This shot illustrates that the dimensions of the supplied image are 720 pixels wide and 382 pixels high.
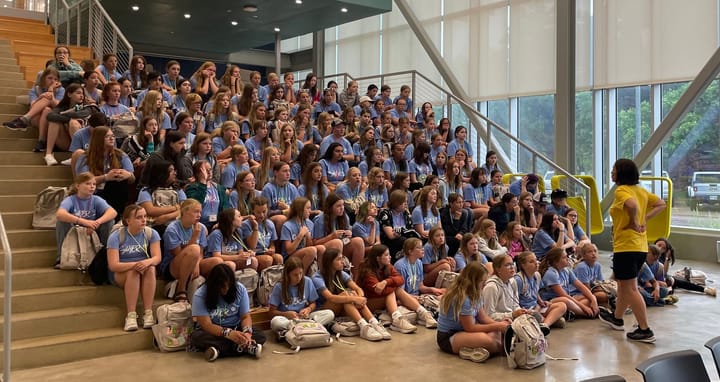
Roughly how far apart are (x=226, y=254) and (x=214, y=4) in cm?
932

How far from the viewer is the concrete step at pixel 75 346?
489cm

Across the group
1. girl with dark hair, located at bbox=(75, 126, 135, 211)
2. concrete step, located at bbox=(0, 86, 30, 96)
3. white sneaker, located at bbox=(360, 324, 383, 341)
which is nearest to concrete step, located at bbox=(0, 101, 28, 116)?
concrete step, located at bbox=(0, 86, 30, 96)

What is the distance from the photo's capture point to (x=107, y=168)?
6.56m

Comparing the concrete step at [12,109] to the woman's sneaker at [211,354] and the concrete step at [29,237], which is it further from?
the woman's sneaker at [211,354]

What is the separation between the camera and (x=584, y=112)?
13.9 metres

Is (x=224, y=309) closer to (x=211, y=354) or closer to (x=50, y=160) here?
(x=211, y=354)

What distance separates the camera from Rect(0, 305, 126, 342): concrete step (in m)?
5.16

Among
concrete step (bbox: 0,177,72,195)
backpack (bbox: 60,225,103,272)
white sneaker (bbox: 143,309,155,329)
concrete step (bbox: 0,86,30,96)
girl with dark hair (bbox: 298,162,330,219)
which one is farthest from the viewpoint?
concrete step (bbox: 0,86,30,96)

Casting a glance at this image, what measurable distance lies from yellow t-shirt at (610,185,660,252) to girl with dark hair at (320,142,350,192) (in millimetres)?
3840

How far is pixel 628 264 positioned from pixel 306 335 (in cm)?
298

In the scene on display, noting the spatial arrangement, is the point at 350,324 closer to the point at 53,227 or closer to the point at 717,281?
the point at 53,227

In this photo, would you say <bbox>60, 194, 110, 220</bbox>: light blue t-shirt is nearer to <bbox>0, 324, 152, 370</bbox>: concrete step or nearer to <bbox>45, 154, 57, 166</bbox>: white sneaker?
<bbox>0, 324, 152, 370</bbox>: concrete step

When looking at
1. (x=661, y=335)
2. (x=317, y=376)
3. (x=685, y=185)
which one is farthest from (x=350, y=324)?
(x=685, y=185)

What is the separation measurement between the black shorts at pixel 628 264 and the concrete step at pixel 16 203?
234 inches
